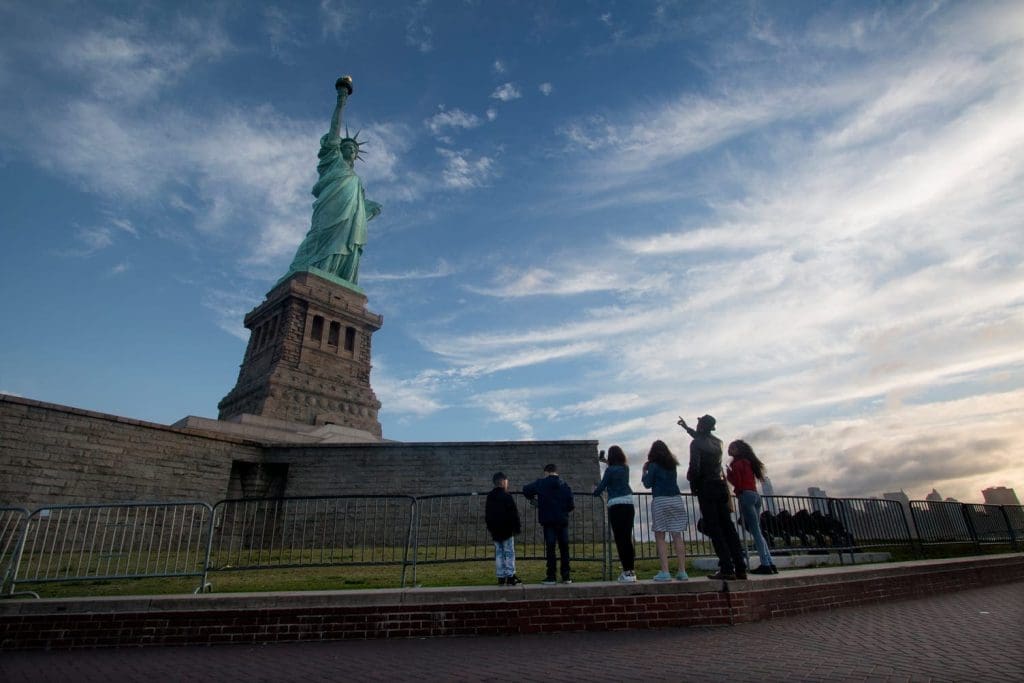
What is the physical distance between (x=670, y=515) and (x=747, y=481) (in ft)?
4.65

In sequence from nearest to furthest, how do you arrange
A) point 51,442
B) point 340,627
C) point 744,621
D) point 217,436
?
1. point 340,627
2. point 744,621
3. point 51,442
4. point 217,436

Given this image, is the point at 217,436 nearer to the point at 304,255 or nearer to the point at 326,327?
the point at 326,327

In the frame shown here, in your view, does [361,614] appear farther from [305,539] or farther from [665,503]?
[305,539]

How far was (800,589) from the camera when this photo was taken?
6594mm

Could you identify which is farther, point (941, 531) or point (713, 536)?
point (941, 531)

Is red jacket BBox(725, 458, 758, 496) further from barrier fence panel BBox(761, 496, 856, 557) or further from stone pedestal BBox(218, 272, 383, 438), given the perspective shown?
stone pedestal BBox(218, 272, 383, 438)

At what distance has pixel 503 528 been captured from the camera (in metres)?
6.71

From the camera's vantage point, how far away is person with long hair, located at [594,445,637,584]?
6551mm

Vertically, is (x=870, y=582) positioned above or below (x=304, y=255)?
below

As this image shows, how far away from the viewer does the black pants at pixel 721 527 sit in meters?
6.26

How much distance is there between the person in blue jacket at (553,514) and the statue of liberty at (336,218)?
31148 millimetres

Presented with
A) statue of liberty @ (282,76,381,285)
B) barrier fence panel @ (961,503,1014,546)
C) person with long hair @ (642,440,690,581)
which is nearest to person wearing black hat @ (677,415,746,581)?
person with long hair @ (642,440,690,581)

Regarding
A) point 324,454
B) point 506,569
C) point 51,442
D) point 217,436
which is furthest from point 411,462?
point 506,569

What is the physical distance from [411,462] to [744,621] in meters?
13.0
